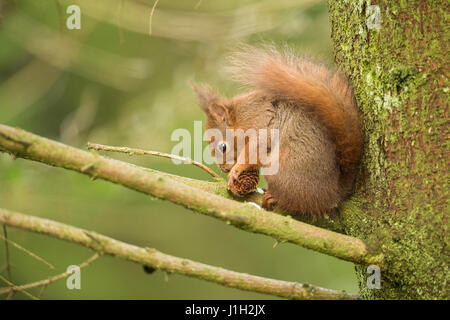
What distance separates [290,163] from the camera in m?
1.91

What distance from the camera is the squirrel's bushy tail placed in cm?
170

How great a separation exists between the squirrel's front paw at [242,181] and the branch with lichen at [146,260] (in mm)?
564

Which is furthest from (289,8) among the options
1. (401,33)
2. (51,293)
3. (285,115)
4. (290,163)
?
(51,293)

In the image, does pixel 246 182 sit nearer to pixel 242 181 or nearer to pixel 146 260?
pixel 242 181

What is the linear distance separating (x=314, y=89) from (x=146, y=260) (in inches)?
35.5

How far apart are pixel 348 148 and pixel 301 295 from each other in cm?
55

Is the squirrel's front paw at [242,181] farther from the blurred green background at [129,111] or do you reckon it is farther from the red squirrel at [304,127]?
the blurred green background at [129,111]

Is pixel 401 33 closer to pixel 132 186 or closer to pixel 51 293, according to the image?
pixel 132 186

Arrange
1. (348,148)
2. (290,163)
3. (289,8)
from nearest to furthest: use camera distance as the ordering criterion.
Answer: (348,148) < (290,163) < (289,8)

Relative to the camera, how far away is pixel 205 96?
2.43 m

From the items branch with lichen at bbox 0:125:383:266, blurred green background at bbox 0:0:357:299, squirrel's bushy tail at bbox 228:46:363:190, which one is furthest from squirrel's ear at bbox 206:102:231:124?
branch with lichen at bbox 0:125:383:266

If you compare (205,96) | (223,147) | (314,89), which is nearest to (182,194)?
(314,89)

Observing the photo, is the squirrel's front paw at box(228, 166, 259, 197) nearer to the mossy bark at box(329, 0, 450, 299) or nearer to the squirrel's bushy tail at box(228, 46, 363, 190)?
the squirrel's bushy tail at box(228, 46, 363, 190)

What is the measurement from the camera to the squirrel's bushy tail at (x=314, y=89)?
1.70 m
